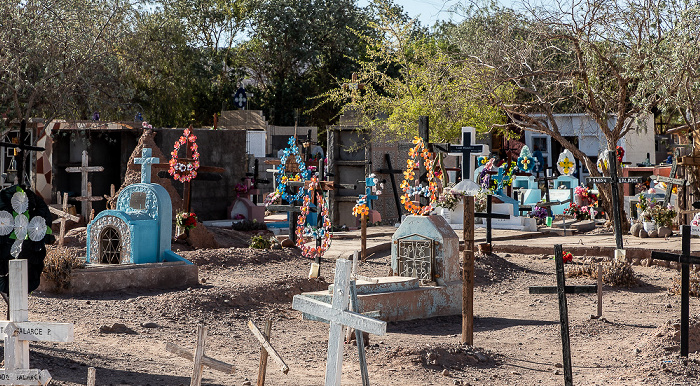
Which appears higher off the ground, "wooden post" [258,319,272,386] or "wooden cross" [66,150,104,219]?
"wooden cross" [66,150,104,219]

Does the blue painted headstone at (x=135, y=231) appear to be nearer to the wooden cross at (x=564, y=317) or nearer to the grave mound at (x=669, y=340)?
the grave mound at (x=669, y=340)

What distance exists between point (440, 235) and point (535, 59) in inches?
402

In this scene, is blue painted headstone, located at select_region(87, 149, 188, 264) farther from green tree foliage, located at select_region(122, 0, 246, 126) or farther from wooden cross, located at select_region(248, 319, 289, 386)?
green tree foliage, located at select_region(122, 0, 246, 126)

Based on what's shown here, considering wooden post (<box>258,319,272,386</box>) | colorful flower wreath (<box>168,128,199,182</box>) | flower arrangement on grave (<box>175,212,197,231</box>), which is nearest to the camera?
wooden post (<box>258,319,272,386</box>)

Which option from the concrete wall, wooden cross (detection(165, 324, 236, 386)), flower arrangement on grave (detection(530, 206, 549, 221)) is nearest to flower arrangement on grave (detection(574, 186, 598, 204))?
flower arrangement on grave (detection(530, 206, 549, 221))

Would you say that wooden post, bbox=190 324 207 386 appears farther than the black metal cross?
No

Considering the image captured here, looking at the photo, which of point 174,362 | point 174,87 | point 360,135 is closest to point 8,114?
point 360,135

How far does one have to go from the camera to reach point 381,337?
9.36 meters

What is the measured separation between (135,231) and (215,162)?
10.1m

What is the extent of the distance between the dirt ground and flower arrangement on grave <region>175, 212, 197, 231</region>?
8.12 ft

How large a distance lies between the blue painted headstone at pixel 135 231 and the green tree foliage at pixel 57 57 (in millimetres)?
4229

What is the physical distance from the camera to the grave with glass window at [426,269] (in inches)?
420

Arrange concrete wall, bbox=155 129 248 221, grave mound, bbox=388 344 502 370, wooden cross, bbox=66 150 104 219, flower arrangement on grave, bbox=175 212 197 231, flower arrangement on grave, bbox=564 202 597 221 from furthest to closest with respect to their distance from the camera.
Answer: flower arrangement on grave, bbox=564 202 597 221 → concrete wall, bbox=155 129 248 221 → wooden cross, bbox=66 150 104 219 → flower arrangement on grave, bbox=175 212 197 231 → grave mound, bbox=388 344 502 370

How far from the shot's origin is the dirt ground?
24.1 feet
